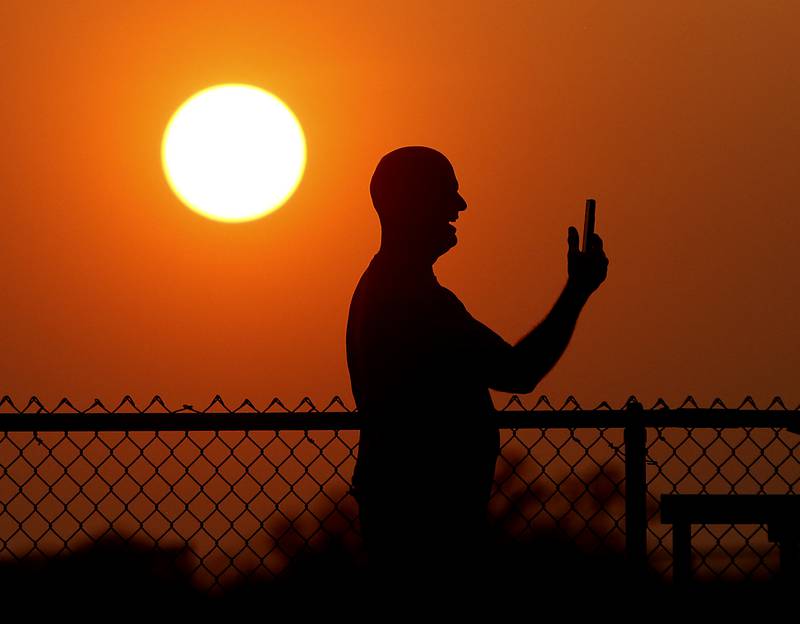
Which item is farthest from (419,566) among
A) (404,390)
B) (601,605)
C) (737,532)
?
(737,532)

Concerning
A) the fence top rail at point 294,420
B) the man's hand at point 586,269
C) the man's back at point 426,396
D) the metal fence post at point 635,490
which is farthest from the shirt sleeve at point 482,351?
the metal fence post at point 635,490

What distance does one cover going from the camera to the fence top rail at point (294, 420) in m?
3.27

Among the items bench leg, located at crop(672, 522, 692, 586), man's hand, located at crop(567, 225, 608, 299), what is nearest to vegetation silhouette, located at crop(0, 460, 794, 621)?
bench leg, located at crop(672, 522, 692, 586)

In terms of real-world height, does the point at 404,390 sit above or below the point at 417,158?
below

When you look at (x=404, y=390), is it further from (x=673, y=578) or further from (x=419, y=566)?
(x=673, y=578)

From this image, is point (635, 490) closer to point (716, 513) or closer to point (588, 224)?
point (716, 513)

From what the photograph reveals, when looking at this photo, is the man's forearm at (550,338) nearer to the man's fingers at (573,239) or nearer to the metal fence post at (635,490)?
the man's fingers at (573,239)

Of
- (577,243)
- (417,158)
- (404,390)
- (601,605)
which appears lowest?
(601,605)

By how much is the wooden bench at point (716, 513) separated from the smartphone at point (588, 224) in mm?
775

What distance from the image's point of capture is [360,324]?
9.02 feet

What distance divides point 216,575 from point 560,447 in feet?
4.60

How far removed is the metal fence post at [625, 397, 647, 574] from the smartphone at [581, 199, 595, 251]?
2.42 ft

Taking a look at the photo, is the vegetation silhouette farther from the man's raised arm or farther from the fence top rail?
the man's raised arm

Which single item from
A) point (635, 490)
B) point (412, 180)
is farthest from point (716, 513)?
point (412, 180)
